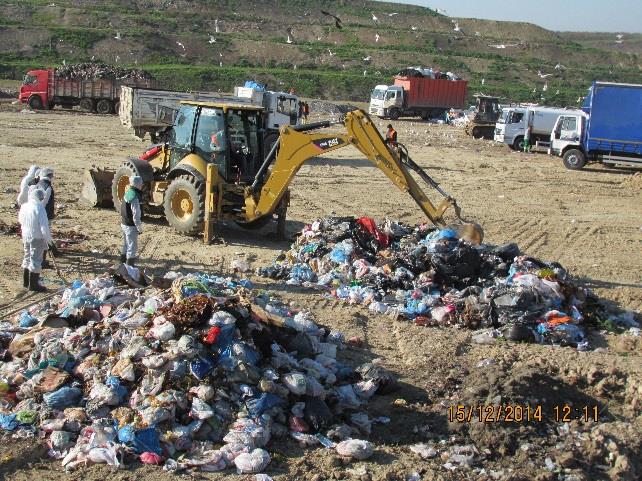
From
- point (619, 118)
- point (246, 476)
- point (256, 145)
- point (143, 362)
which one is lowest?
point (246, 476)

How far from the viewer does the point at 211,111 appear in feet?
40.0

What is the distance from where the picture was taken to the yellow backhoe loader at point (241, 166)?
11359 millimetres

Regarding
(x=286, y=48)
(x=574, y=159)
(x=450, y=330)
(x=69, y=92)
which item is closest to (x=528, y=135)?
(x=574, y=159)

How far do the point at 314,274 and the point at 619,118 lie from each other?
57.3 ft

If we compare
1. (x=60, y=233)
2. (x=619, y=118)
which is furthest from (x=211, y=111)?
(x=619, y=118)

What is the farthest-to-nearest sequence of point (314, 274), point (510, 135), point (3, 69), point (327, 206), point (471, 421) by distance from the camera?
point (3, 69) → point (510, 135) → point (327, 206) → point (314, 274) → point (471, 421)

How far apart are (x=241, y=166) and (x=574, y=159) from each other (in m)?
16.3

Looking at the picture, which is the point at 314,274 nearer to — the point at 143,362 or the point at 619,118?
the point at 143,362

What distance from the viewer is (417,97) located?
43.0 meters

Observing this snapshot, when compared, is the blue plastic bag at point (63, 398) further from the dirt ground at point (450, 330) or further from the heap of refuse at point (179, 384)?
the dirt ground at point (450, 330)

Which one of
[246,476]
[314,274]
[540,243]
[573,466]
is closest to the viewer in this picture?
[246,476]

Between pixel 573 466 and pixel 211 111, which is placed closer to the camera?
pixel 573 466

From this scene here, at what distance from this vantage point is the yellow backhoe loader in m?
11.4

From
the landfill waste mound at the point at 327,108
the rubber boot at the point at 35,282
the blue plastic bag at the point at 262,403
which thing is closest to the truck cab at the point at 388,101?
the landfill waste mound at the point at 327,108
